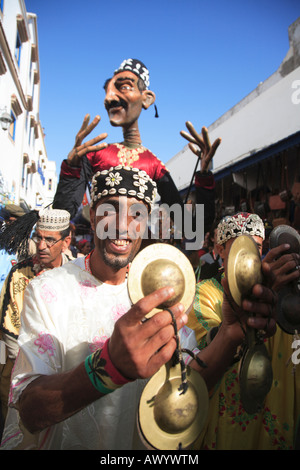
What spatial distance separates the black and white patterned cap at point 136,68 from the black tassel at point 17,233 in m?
1.69

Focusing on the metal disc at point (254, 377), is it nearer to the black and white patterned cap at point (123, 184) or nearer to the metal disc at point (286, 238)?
the metal disc at point (286, 238)

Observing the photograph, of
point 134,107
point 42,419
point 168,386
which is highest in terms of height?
point 134,107

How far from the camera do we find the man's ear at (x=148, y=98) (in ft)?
9.30

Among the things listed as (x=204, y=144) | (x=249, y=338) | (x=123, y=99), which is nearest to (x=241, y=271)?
(x=249, y=338)

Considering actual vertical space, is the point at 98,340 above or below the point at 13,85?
below

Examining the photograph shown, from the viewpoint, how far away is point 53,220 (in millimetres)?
3059

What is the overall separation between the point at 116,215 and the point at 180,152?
1380 centimetres

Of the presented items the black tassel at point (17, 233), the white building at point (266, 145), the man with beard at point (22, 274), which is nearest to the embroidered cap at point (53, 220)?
the man with beard at point (22, 274)

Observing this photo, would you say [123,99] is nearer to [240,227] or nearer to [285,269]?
[240,227]

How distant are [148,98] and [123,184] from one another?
1653 mm

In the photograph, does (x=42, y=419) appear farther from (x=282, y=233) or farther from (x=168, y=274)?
(x=282, y=233)

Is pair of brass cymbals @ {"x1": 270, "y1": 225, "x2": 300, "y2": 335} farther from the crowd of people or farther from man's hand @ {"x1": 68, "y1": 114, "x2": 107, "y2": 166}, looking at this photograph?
man's hand @ {"x1": 68, "y1": 114, "x2": 107, "y2": 166}

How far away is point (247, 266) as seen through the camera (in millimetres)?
1140
